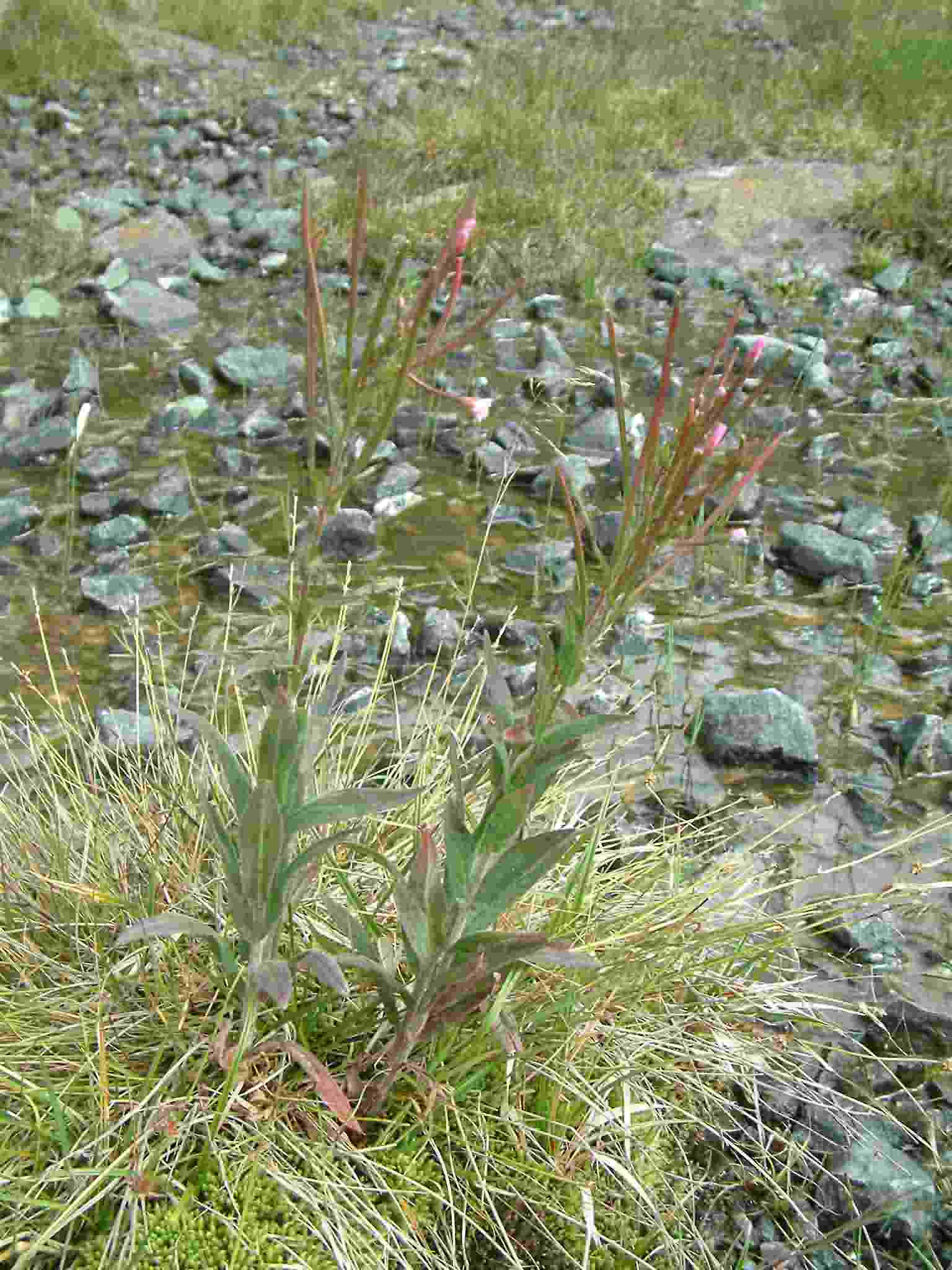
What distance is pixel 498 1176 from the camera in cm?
191

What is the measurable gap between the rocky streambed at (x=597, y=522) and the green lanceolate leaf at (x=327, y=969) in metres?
0.44

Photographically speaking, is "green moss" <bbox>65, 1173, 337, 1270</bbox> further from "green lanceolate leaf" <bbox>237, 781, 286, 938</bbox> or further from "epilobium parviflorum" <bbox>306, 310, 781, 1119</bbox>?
"green lanceolate leaf" <bbox>237, 781, 286, 938</bbox>

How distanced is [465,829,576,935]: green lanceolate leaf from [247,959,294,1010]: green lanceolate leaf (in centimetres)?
26

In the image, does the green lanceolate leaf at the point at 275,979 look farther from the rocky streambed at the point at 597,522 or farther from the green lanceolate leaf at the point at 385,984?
the rocky streambed at the point at 597,522

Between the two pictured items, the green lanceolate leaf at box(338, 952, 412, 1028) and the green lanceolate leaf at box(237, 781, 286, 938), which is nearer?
the green lanceolate leaf at box(237, 781, 286, 938)

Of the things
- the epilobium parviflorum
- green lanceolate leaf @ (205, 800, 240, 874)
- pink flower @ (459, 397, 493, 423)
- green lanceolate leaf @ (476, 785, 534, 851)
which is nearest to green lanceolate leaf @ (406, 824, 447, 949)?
the epilobium parviflorum

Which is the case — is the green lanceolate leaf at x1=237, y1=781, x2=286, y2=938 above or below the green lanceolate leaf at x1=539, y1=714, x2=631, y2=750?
below

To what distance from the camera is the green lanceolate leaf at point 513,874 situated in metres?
1.63

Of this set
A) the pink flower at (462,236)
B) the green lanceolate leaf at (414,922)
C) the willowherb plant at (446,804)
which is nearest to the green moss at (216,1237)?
the willowherb plant at (446,804)

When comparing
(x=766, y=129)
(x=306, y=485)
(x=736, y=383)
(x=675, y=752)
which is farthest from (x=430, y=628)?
(x=766, y=129)

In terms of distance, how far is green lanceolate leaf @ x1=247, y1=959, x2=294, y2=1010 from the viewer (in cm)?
153

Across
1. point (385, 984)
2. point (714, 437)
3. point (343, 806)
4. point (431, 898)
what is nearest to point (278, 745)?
point (343, 806)

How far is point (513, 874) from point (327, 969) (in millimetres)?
270

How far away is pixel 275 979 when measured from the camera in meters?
1.56
